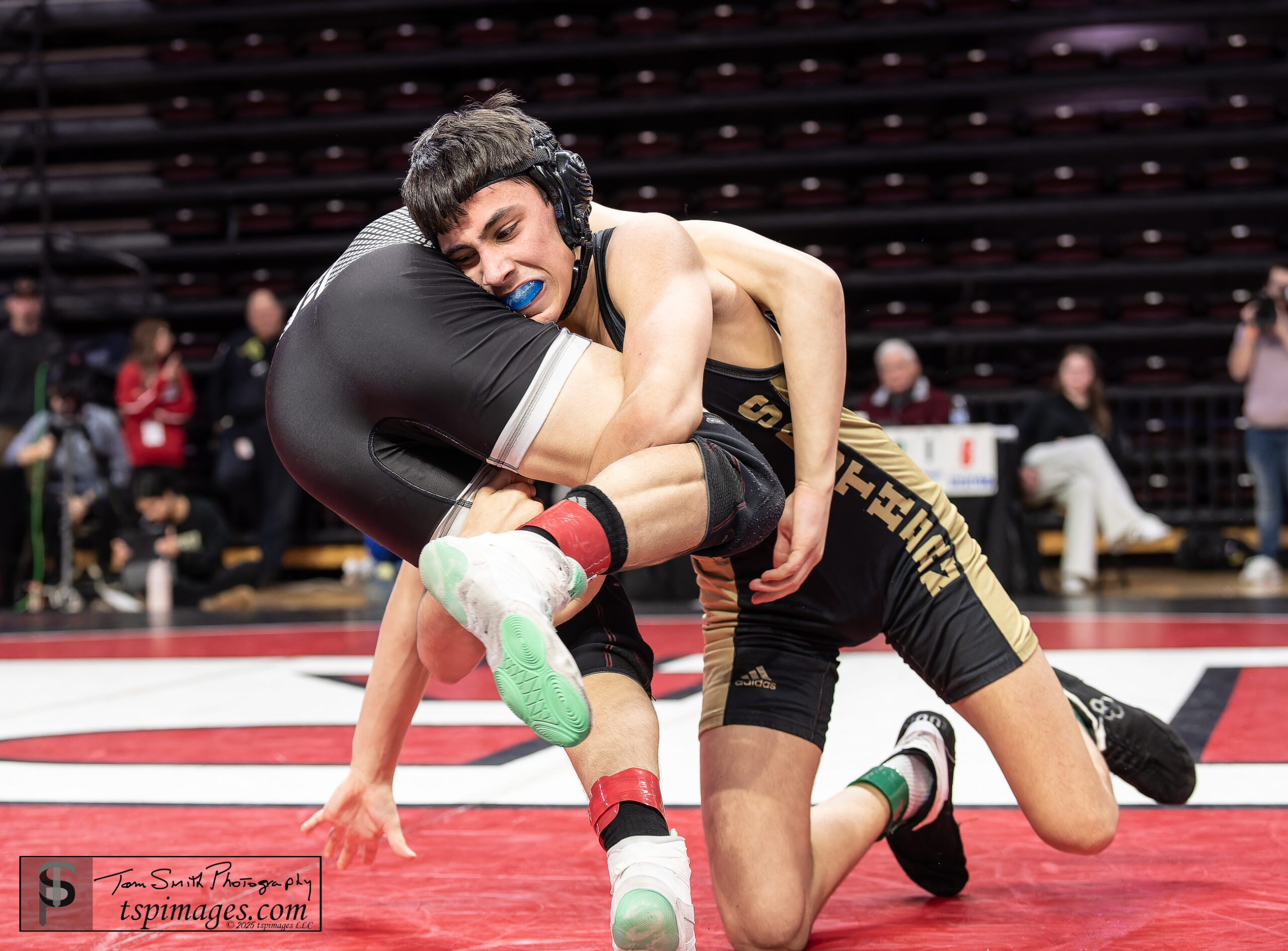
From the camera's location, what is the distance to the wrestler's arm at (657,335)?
4.82 feet

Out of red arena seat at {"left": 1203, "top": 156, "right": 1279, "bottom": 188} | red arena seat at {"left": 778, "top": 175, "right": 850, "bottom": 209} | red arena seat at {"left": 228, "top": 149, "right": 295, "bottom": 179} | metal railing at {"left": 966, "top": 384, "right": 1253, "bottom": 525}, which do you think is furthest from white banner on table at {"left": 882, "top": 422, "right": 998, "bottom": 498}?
red arena seat at {"left": 228, "top": 149, "right": 295, "bottom": 179}

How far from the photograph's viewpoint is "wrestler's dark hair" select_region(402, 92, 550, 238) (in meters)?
1.56

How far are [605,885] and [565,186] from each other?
0.96 metres

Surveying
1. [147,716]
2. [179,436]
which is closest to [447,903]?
[147,716]

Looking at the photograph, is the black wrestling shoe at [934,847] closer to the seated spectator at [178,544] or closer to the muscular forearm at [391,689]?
the muscular forearm at [391,689]

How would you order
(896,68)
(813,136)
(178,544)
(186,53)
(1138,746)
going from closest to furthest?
(1138,746)
(178,544)
(896,68)
(813,136)
(186,53)

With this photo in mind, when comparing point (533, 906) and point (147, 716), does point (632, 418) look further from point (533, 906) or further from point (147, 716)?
point (147, 716)

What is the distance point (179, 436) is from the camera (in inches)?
298

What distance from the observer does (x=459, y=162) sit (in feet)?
5.13

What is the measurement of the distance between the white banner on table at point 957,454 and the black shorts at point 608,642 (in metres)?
4.26

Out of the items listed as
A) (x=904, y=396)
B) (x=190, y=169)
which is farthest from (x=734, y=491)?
(x=190, y=169)

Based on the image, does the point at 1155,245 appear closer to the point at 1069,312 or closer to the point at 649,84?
A: the point at 1069,312

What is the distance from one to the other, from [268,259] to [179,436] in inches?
129

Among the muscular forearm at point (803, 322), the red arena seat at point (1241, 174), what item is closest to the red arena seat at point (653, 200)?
the red arena seat at point (1241, 174)
